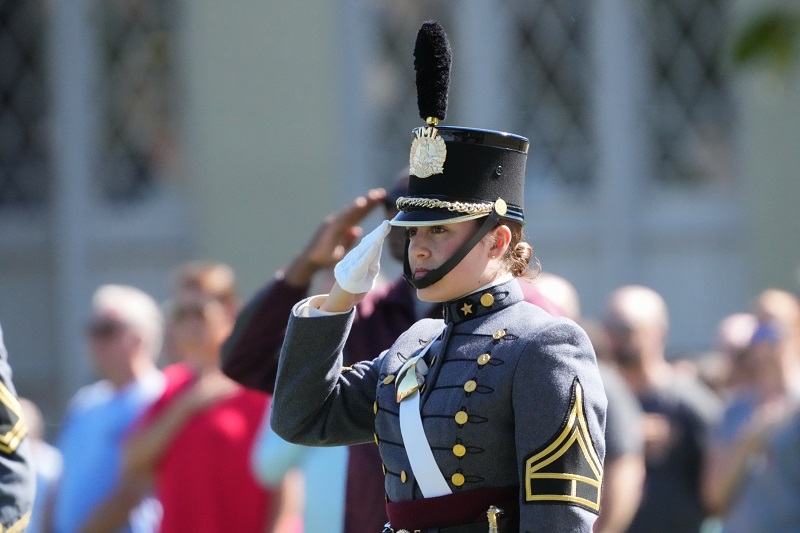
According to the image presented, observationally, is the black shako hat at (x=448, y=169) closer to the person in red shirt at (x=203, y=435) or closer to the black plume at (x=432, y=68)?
the black plume at (x=432, y=68)

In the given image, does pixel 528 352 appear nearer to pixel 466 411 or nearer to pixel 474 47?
pixel 466 411

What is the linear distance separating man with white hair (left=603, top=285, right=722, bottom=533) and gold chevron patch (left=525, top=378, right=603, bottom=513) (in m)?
3.49

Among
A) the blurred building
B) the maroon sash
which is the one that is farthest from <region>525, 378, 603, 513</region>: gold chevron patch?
the blurred building

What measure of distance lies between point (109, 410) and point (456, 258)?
353 cm

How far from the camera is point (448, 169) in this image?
2895mm

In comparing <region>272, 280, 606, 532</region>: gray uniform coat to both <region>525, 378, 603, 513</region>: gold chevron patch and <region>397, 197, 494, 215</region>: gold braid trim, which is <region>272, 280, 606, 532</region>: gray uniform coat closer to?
<region>525, 378, 603, 513</region>: gold chevron patch

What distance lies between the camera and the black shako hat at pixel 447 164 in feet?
9.36

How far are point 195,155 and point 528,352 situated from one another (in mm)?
8245

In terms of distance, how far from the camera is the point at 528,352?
2.71 m

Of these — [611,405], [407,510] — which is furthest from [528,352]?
[611,405]

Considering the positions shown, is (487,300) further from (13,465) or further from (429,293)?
(13,465)

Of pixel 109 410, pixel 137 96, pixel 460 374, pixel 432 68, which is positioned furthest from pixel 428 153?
pixel 137 96

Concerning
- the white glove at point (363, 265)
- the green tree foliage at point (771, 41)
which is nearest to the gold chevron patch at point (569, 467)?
the white glove at point (363, 265)

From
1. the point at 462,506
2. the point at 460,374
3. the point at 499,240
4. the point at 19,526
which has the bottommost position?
the point at 19,526
